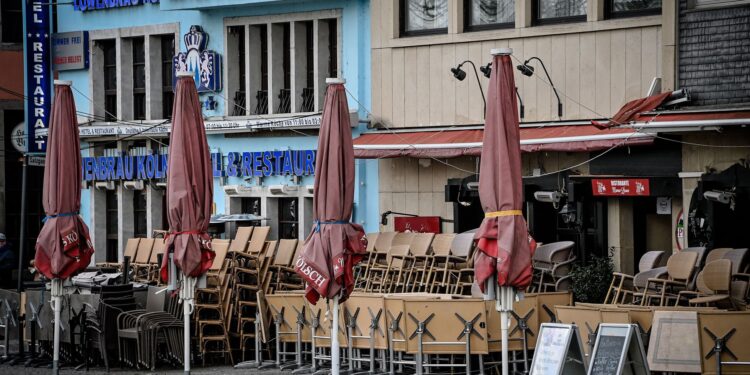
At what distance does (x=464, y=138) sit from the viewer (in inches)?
1019

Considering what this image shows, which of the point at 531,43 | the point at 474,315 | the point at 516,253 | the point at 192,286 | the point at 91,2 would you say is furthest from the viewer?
the point at 91,2

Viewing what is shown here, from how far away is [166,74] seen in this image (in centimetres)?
3247

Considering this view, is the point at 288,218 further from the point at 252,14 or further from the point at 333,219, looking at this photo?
the point at 333,219

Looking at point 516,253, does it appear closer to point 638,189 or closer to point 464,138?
point 638,189

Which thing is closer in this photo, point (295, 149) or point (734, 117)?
point (734, 117)

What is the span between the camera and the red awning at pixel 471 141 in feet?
77.2

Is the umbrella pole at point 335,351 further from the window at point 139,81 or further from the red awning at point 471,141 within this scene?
the window at point 139,81

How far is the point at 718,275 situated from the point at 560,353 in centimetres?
389

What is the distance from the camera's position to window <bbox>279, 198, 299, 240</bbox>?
2984 centimetres

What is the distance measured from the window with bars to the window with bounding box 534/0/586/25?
9312 millimetres

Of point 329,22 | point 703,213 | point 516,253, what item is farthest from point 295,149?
point 516,253

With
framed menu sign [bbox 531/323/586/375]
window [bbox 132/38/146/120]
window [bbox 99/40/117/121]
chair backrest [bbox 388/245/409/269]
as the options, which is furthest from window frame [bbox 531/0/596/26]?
window [bbox 99/40/117/121]

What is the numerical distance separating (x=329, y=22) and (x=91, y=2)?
20.9 feet

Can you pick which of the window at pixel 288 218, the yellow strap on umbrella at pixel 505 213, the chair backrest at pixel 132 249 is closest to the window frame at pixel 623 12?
the window at pixel 288 218
